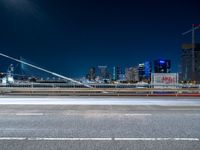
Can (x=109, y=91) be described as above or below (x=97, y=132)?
above

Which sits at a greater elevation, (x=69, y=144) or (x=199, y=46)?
(x=199, y=46)

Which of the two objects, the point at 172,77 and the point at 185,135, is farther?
the point at 172,77

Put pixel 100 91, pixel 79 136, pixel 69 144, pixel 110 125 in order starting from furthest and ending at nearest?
pixel 100 91
pixel 110 125
pixel 79 136
pixel 69 144

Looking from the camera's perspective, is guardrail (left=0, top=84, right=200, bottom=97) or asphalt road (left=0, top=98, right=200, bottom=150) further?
guardrail (left=0, top=84, right=200, bottom=97)

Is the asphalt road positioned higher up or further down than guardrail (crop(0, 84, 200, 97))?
further down

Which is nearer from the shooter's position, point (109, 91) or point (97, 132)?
point (97, 132)

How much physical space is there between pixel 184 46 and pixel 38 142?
136093 mm

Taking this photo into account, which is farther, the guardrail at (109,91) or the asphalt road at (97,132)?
the guardrail at (109,91)

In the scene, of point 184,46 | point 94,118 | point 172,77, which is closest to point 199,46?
point 184,46

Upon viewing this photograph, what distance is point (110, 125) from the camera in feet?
31.6

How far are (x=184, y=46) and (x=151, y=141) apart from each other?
135297 millimetres

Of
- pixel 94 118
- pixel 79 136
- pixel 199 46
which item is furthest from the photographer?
pixel 199 46

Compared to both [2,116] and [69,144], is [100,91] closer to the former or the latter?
[2,116]

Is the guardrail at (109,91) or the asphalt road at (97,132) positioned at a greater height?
the guardrail at (109,91)
